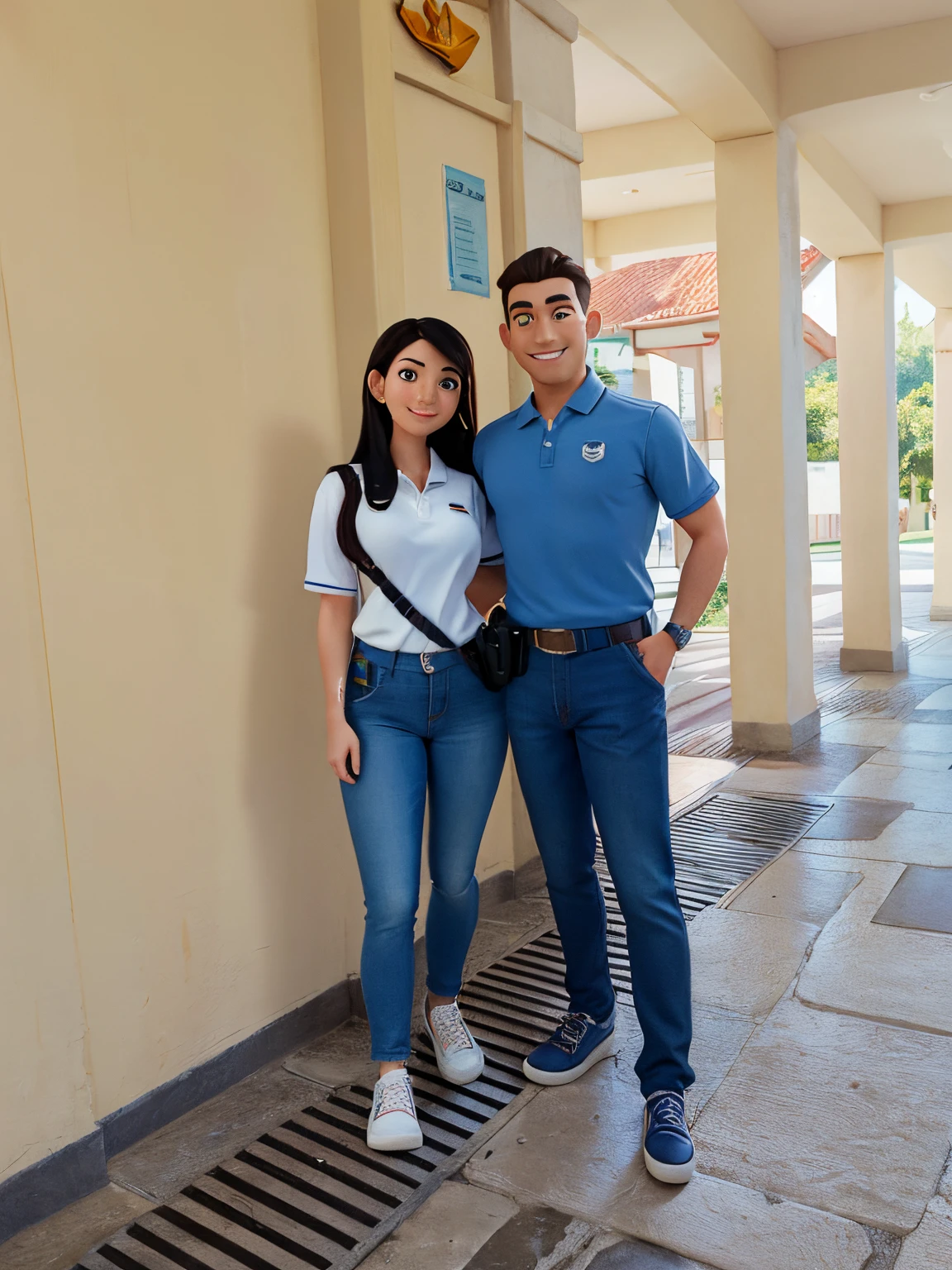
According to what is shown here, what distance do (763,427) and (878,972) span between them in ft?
12.4

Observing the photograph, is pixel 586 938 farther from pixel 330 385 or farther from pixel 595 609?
pixel 330 385

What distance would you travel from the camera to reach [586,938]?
2.81 m

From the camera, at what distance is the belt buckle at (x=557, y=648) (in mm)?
2458

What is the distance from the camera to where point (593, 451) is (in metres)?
2.43

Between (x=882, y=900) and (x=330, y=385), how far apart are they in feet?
8.80

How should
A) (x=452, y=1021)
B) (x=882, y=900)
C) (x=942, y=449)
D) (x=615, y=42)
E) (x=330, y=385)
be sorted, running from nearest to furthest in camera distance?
(x=452, y=1021), (x=330, y=385), (x=882, y=900), (x=615, y=42), (x=942, y=449)

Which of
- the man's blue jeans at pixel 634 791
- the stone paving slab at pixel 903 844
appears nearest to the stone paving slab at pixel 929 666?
the stone paving slab at pixel 903 844

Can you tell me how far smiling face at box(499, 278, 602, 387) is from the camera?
2471mm

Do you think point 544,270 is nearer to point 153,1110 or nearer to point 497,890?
point 153,1110

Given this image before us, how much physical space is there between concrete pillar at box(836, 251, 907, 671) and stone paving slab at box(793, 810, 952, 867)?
15.1ft

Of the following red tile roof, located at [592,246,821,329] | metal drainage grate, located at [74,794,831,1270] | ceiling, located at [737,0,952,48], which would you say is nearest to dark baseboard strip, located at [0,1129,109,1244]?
metal drainage grate, located at [74,794,831,1270]

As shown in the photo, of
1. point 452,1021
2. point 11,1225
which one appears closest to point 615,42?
point 452,1021

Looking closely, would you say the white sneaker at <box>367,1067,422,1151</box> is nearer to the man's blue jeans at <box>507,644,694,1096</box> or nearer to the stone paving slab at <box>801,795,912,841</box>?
the man's blue jeans at <box>507,644,694,1096</box>

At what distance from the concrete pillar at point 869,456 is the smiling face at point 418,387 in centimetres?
735
